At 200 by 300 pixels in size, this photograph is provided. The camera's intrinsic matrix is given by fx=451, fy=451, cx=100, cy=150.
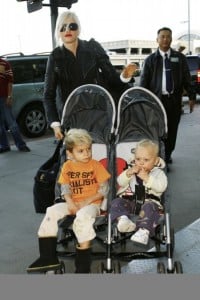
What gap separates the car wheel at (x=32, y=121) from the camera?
10.1 meters

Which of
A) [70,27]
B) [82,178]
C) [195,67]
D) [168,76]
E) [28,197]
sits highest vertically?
[70,27]

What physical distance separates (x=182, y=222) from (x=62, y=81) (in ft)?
6.21

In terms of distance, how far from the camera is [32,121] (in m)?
10.2

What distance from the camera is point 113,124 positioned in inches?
156

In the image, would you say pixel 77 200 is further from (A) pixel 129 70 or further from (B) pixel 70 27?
(B) pixel 70 27

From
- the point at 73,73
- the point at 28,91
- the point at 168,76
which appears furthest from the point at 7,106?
the point at 73,73

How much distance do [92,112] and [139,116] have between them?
0.44m

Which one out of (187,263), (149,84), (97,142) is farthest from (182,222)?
(149,84)

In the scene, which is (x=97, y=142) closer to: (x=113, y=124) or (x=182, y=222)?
(x=113, y=124)

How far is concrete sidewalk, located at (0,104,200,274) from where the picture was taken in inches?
162

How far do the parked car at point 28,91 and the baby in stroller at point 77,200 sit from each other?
6.67m

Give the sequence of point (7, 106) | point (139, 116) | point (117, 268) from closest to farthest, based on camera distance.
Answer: point (117, 268) < point (139, 116) < point (7, 106)

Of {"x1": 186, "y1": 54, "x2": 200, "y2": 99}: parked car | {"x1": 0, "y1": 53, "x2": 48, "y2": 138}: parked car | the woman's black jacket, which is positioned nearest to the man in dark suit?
the woman's black jacket

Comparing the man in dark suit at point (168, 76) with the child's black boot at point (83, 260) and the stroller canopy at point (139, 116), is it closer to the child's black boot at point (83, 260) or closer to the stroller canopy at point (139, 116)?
the stroller canopy at point (139, 116)
